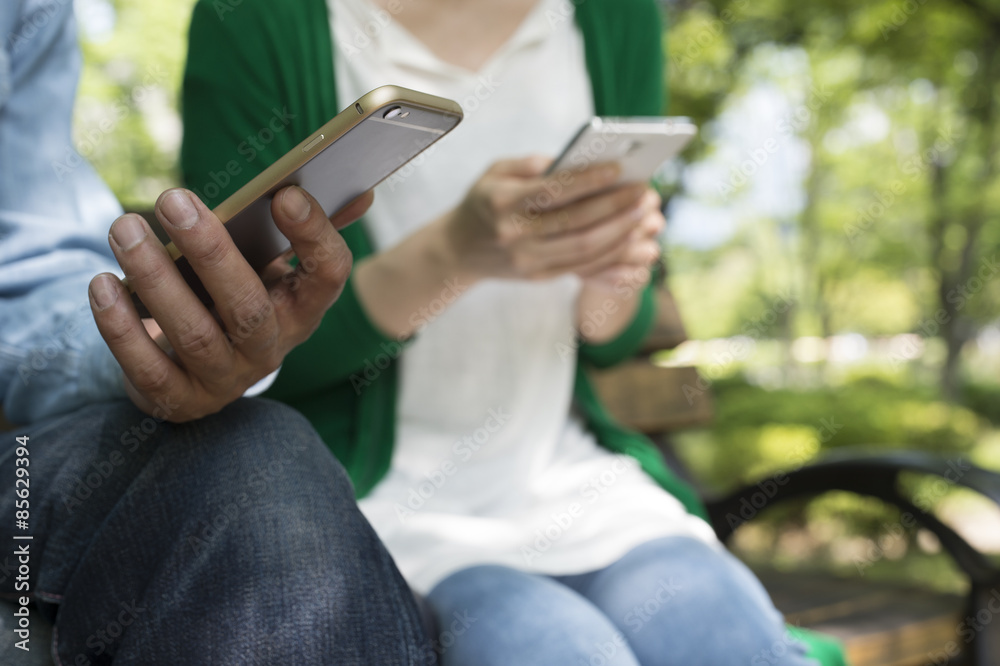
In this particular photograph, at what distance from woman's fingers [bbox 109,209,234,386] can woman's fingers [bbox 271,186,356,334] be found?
3.6 inches

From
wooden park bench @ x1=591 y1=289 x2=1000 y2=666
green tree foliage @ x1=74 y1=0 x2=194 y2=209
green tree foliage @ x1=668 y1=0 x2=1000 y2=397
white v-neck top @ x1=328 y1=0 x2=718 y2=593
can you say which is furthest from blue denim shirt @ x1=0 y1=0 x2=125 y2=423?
green tree foliage @ x1=668 y1=0 x2=1000 y2=397

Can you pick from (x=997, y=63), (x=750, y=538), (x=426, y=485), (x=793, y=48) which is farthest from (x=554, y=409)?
(x=997, y=63)

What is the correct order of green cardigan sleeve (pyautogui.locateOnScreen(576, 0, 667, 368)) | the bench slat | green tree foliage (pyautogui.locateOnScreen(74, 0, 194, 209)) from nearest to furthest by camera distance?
green cardigan sleeve (pyautogui.locateOnScreen(576, 0, 667, 368))
the bench slat
green tree foliage (pyautogui.locateOnScreen(74, 0, 194, 209))

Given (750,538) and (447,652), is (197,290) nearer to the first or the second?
(447,652)

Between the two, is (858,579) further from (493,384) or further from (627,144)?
(627,144)

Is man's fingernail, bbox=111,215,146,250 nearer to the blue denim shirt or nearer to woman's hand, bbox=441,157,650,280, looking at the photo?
the blue denim shirt

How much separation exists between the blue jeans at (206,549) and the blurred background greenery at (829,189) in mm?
1080

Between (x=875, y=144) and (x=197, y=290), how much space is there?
9.57 m

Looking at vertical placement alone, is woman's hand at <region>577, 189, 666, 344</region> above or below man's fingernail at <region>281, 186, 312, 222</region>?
below

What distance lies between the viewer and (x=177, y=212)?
0.62m

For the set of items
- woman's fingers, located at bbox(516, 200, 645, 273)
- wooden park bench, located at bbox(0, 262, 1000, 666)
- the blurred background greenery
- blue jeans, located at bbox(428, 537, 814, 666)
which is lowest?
the blurred background greenery

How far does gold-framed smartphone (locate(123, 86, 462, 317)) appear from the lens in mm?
600

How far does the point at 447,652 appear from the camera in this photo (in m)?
0.92

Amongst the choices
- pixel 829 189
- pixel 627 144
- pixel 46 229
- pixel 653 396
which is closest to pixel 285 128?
pixel 46 229
